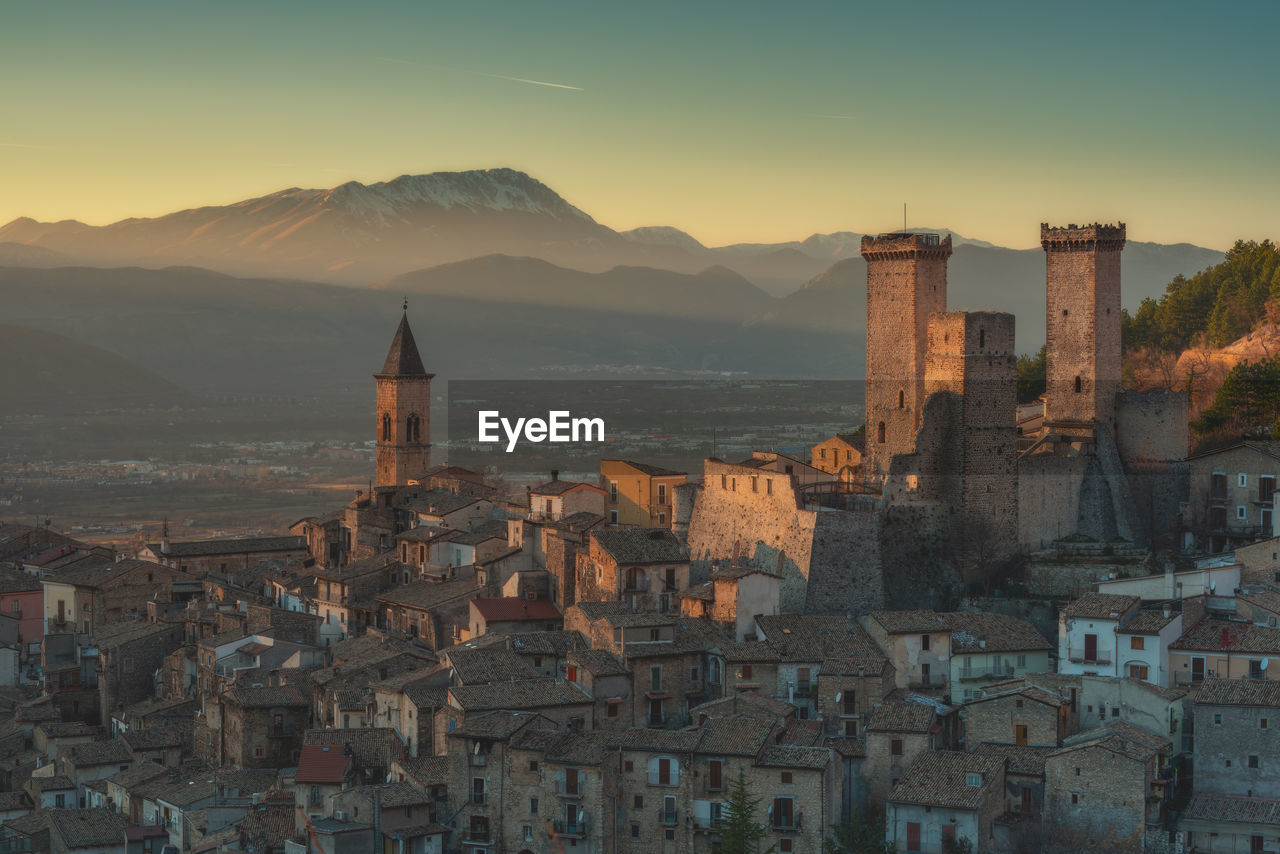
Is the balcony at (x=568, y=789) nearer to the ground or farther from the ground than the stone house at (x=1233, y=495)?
nearer to the ground

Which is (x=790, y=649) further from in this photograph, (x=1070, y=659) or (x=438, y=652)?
(x=438, y=652)

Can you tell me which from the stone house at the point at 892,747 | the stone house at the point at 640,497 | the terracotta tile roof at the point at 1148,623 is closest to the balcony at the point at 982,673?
the terracotta tile roof at the point at 1148,623

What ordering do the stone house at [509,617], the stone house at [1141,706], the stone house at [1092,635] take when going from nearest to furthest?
the stone house at [1141,706] → the stone house at [1092,635] → the stone house at [509,617]

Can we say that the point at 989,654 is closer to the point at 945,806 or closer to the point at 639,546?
the point at 945,806

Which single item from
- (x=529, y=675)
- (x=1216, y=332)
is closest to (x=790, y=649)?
(x=529, y=675)

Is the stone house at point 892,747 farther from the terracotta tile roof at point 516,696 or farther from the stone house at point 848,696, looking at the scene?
the terracotta tile roof at point 516,696

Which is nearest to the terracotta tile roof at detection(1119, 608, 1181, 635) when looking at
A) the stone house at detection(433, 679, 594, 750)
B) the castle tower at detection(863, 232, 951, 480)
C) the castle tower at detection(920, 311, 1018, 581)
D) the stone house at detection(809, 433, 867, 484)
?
the castle tower at detection(920, 311, 1018, 581)
